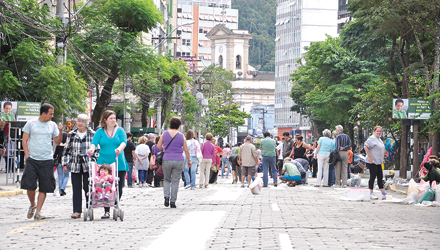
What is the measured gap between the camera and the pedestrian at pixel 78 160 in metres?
11.8

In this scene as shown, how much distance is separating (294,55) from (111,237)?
126 meters

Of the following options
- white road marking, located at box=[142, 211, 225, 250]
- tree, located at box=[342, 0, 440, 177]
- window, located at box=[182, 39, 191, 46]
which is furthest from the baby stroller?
window, located at box=[182, 39, 191, 46]

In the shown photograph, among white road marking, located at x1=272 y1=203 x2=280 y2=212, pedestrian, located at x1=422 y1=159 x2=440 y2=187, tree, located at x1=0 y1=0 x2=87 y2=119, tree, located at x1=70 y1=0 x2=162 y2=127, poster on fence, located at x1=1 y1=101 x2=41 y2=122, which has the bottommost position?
white road marking, located at x1=272 y1=203 x2=280 y2=212

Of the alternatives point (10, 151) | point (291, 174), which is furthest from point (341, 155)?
point (10, 151)

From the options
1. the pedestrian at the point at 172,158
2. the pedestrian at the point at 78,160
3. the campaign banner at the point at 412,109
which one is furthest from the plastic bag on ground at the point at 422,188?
the campaign banner at the point at 412,109

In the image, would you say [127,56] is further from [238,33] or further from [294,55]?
[238,33]

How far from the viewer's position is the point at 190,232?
32.8ft

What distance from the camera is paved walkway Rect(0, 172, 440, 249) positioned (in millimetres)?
8867

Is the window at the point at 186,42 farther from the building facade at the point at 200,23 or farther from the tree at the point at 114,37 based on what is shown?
the tree at the point at 114,37

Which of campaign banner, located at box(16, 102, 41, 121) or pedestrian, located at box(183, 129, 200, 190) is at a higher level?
campaign banner, located at box(16, 102, 41, 121)

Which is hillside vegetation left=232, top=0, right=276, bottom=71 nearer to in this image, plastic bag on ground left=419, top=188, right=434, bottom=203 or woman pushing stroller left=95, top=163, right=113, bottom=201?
plastic bag on ground left=419, top=188, right=434, bottom=203

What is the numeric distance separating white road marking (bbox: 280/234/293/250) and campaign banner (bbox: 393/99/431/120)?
59.0 ft

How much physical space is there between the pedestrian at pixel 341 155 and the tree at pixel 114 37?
12499 millimetres

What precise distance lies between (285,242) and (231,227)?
1844 millimetres
